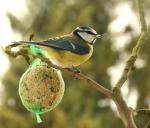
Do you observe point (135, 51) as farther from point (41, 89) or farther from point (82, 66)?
point (82, 66)

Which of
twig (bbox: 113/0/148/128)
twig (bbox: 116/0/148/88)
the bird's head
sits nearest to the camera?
twig (bbox: 113/0/148/128)

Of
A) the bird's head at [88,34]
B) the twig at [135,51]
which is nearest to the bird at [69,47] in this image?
the bird's head at [88,34]

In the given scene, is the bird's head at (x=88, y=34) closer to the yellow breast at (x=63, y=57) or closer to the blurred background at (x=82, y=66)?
the yellow breast at (x=63, y=57)

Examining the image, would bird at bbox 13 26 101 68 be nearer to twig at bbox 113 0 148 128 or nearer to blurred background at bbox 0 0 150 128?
twig at bbox 113 0 148 128

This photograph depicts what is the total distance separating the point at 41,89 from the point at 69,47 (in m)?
0.23

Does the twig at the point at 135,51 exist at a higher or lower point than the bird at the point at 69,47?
lower

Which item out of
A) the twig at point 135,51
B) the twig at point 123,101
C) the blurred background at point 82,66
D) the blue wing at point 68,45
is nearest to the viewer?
the twig at point 123,101

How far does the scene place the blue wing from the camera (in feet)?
7.06

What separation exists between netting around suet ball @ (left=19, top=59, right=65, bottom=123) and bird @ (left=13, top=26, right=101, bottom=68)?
0.07 metres

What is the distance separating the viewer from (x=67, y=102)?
8.57 m

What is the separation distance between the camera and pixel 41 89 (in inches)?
85.7

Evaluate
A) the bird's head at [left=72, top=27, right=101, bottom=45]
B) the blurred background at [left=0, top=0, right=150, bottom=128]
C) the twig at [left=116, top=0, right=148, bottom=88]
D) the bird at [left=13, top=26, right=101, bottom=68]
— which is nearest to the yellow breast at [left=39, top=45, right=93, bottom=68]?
the bird at [left=13, top=26, right=101, bottom=68]

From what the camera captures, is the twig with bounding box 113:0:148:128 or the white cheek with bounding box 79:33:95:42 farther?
the white cheek with bounding box 79:33:95:42

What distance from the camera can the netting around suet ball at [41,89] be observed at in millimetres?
2174
